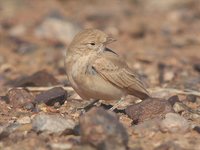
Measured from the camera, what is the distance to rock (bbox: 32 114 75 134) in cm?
688

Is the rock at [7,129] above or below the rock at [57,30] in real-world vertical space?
below

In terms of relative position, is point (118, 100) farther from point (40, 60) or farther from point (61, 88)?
point (40, 60)

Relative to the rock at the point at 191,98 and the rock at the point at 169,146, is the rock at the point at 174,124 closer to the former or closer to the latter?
the rock at the point at 169,146

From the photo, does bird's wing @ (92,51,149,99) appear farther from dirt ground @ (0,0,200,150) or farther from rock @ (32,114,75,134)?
rock @ (32,114,75,134)

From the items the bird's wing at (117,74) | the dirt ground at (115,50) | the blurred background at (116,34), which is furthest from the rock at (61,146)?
the blurred background at (116,34)

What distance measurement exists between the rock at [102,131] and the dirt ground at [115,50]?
0.01 metres

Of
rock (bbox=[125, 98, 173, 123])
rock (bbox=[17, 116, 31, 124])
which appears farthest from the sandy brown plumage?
rock (bbox=[17, 116, 31, 124])

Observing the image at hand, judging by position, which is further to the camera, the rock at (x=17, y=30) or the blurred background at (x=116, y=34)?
the rock at (x=17, y=30)

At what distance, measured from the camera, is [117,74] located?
7.96 meters

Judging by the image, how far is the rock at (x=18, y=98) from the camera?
8.37 metres

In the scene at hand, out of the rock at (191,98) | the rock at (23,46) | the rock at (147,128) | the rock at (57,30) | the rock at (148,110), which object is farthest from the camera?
the rock at (57,30)

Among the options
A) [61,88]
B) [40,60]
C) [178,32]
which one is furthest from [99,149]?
[178,32]

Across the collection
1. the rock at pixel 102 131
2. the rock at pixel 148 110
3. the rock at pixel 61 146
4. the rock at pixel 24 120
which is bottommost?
the rock at pixel 24 120

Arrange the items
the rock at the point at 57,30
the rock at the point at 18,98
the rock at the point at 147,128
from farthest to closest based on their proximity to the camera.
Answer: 1. the rock at the point at 57,30
2. the rock at the point at 18,98
3. the rock at the point at 147,128
